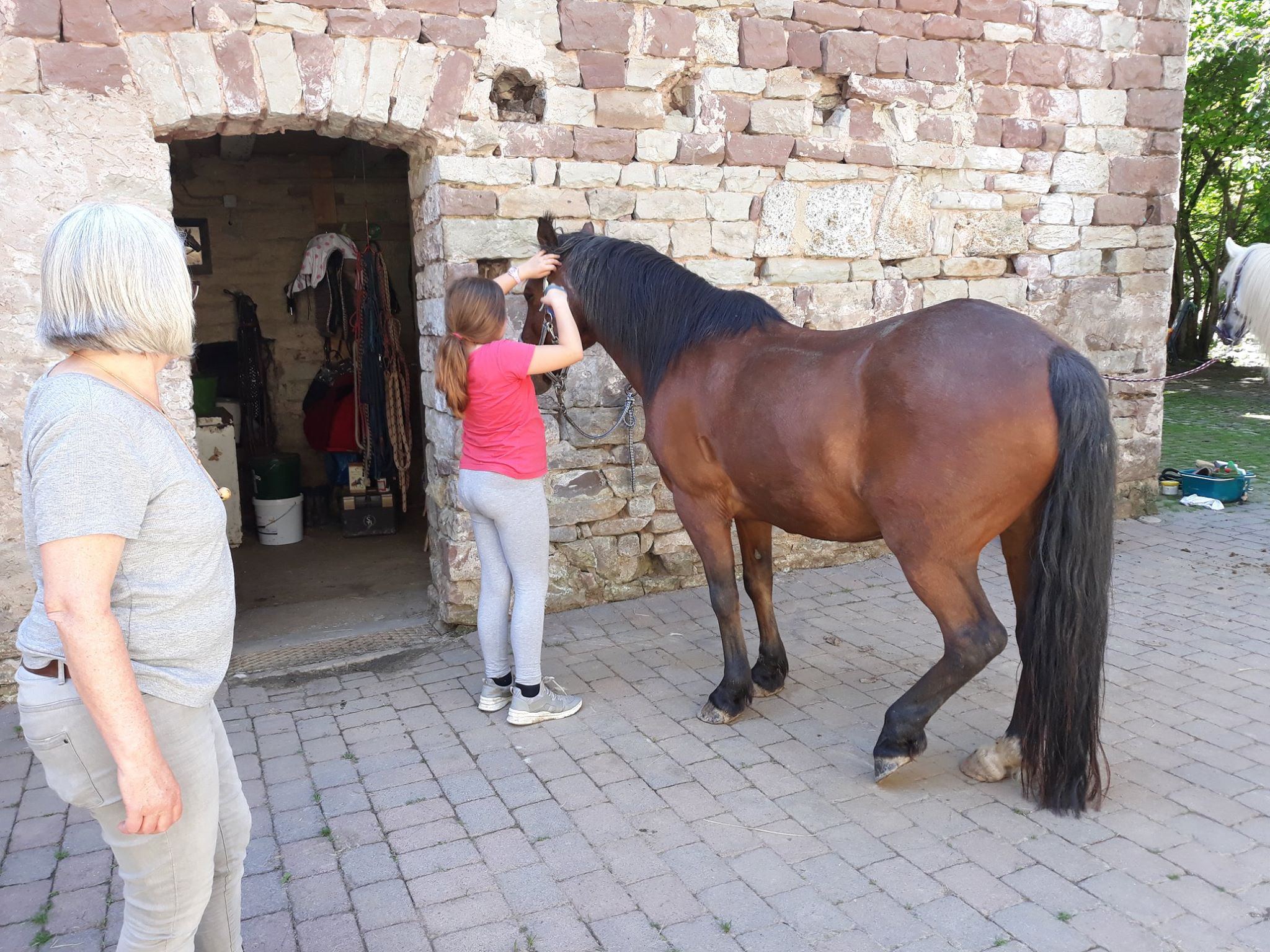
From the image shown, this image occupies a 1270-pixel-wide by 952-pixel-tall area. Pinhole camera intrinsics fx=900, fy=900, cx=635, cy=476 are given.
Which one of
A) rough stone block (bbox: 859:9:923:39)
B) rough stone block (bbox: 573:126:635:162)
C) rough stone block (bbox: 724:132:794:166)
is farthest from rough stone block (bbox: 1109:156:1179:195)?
rough stone block (bbox: 573:126:635:162)

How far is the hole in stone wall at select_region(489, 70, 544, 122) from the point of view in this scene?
4.96m

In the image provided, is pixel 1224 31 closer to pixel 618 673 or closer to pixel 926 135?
pixel 926 135

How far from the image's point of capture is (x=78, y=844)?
3139 mm

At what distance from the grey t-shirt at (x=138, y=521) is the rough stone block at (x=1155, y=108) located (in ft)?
23.2

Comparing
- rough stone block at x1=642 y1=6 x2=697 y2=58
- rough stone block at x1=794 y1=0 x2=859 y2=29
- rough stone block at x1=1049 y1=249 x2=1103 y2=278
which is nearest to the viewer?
rough stone block at x1=642 y1=6 x2=697 y2=58

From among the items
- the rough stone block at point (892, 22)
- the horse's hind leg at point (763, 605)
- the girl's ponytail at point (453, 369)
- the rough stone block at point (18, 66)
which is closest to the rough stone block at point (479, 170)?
the girl's ponytail at point (453, 369)

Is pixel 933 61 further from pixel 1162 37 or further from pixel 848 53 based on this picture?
pixel 1162 37

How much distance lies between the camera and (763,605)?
4207mm

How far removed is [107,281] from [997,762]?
3226 mm

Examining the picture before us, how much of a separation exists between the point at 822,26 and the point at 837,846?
4784mm

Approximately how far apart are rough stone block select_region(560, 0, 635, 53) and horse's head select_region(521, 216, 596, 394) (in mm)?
1324

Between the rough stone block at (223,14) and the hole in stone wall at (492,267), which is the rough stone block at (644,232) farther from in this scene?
the rough stone block at (223,14)

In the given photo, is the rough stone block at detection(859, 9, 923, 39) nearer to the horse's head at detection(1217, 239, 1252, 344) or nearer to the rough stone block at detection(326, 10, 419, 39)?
the rough stone block at detection(326, 10, 419, 39)

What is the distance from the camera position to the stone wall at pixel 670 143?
13.6ft
